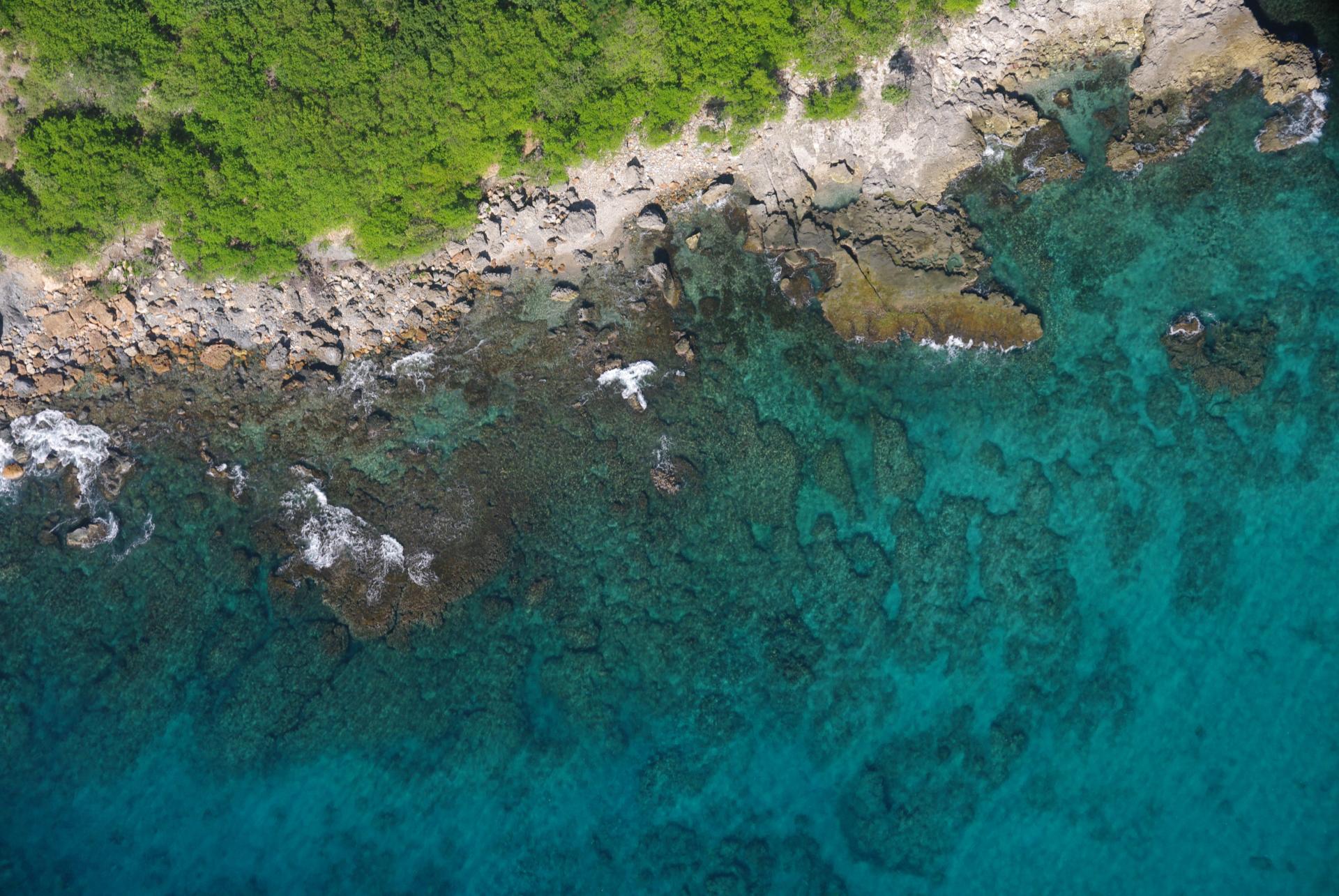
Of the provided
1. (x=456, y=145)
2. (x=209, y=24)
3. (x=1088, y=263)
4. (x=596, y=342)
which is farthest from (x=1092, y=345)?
(x=209, y=24)

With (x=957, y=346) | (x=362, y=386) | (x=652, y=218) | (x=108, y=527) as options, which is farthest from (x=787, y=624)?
(x=108, y=527)

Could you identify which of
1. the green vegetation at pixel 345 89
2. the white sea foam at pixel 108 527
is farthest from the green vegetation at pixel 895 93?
the white sea foam at pixel 108 527

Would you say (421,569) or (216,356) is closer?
(421,569)

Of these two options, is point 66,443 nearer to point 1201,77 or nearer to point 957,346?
point 957,346

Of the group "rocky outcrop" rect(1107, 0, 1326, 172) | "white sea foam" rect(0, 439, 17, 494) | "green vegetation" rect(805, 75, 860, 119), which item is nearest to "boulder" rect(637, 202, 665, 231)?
"green vegetation" rect(805, 75, 860, 119)

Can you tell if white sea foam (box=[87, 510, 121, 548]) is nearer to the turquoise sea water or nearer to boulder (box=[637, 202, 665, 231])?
the turquoise sea water

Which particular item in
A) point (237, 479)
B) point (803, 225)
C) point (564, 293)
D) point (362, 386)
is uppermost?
point (803, 225)
